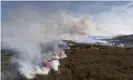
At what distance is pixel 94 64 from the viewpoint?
14.4 meters

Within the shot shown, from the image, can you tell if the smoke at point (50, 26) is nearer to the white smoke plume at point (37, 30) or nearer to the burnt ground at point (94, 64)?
the white smoke plume at point (37, 30)

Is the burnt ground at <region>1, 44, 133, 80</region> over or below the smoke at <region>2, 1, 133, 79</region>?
below

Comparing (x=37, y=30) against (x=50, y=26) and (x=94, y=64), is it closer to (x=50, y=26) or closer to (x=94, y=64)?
(x=50, y=26)

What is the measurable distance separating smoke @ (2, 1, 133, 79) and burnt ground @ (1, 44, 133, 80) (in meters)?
0.79

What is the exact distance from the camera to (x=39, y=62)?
13.8 metres

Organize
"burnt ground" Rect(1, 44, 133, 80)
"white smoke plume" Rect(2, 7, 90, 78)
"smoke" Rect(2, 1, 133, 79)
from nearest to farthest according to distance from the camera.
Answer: "burnt ground" Rect(1, 44, 133, 80)
"white smoke plume" Rect(2, 7, 90, 78)
"smoke" Rect(2, 1, 133, 79)

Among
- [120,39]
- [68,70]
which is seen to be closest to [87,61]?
[68,70]

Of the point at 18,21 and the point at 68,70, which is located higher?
the point at 18,21

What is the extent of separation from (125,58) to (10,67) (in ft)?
16.5

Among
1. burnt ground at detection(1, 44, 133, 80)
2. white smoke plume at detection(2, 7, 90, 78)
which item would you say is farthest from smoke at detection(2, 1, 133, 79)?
burnt ground at detection(1, 44, 133, 80)

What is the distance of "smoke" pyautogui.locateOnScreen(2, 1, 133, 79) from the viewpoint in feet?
47.9

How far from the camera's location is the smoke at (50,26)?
14586 mm

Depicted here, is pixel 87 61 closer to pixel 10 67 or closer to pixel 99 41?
pixel 99 41

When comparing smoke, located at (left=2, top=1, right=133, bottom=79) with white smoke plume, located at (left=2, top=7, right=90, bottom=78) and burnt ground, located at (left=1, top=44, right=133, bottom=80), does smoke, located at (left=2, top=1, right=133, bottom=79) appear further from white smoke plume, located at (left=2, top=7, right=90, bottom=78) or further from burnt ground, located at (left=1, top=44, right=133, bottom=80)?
burnt ground, located at (left=1, top=44, right=133, bottom=80)
